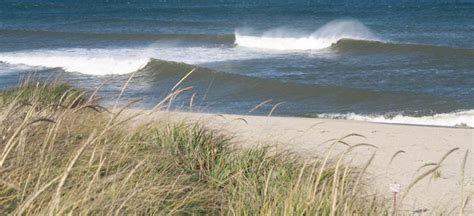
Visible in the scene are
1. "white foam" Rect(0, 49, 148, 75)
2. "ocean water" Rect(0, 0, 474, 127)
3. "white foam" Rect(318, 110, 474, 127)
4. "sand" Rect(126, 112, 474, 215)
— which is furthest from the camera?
"white foam" Rect(0, 49, 148, 75)

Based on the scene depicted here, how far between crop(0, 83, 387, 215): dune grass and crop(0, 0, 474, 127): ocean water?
1078mm

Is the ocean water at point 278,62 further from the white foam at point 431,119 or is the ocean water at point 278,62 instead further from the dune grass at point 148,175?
the dune grass at point 148,175

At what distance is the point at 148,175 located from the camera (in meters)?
4.46

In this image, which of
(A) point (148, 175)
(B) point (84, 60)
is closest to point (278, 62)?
(B) point (84, 60)

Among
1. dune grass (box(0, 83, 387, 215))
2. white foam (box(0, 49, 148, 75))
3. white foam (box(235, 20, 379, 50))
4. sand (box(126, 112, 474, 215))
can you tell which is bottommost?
sand (box(126, 112, 474, 215))

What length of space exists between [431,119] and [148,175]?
10646 millimetres

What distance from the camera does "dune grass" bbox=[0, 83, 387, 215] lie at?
12.2 ft

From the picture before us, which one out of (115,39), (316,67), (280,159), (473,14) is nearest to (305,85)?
(316,67)

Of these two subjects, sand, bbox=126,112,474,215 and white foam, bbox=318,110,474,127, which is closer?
sand, bbox=126,112,474,215

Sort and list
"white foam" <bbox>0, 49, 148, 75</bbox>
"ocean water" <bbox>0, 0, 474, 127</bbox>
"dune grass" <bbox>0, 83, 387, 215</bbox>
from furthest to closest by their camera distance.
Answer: "white foam" <bbox>0, 49, 148, 75</bbox> < "ocean water" <bbox>0, 0, 474, 127</bbox> < "dune grass" <bbox>0, 83, 387, 215</bbox>

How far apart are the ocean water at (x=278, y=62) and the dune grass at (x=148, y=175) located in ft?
3.54

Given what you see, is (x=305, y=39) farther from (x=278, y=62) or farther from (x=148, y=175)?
(x=148, y=175)

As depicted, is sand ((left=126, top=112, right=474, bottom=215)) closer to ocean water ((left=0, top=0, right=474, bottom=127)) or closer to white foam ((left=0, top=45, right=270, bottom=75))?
ocean water ((left=0, top=0, right=474, bottom=127))

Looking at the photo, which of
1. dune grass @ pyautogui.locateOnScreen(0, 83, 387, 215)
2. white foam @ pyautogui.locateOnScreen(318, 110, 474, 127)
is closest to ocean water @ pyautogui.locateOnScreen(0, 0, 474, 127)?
white foam @ pyautogui.locateOnScreen(318, 110, 474, 127)
